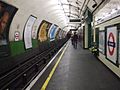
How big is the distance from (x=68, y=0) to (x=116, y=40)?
29.8 ft

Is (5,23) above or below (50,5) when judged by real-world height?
below

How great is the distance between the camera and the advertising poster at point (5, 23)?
6.78 metres

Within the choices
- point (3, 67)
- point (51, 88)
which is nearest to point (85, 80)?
point (51, 88)

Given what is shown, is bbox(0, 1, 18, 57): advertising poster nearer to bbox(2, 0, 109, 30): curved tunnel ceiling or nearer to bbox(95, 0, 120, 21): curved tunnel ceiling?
bbox(2, 0, 109, 30): curved tunnel ceiling

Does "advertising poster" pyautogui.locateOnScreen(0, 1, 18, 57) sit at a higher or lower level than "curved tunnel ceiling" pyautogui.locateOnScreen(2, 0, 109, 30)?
lower

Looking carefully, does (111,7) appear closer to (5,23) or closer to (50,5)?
(50,5)

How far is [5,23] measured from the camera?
7.29 meters

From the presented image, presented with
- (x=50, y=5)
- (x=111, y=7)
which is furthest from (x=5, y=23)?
(x=111, y=7)

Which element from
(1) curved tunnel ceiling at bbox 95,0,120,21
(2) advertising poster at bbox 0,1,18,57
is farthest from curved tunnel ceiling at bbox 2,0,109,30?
(1) curved tunnel ceiling at bbox 95,0,120,21

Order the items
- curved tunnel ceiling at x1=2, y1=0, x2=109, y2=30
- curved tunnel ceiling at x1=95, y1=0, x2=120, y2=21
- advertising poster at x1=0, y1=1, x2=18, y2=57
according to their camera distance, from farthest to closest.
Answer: curved tunnel ceiling at x1=95, y1=0, x2=120, y2=21, curved tunnel ceiling at x1=2, y1=0, x2=109, y2=30, advertising poster at x1=0, y1=1, x2=18, y2=57

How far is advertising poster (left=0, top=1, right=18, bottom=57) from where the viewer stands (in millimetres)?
6781

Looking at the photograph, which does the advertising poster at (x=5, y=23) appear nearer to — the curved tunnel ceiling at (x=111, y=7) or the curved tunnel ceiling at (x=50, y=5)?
the curved tunnel ceiling at (x=50, y=5)

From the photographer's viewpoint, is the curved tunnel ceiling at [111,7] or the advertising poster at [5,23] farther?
the curved tunnel ceiling at [111,7]

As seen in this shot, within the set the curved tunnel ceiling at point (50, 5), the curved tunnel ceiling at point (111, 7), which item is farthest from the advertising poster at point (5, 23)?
the curved tunnel ceiling at point (111, 7)
